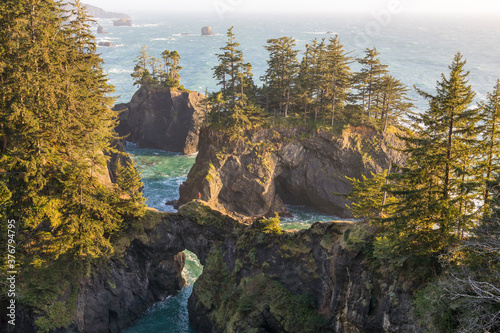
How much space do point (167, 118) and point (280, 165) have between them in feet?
125

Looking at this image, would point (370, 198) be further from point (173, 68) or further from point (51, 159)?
point (173, 68)

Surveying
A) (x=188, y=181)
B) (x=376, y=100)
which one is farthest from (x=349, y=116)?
(x=188, y=181)

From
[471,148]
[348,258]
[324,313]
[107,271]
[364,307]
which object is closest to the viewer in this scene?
[471,148]

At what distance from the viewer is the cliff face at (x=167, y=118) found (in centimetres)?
8338

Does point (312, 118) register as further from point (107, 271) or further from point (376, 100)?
point (107, 271)

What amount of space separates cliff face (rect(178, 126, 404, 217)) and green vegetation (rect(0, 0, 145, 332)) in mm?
21769

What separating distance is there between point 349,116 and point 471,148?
39650 millimetres

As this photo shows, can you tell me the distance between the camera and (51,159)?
31.9 meters

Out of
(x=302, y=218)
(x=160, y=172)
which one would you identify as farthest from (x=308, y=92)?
(x=160, y=172)

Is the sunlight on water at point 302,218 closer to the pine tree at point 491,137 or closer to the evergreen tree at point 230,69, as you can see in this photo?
the evergreen tree at point 230,69

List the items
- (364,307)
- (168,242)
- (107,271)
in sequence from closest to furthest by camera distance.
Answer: (364,307) → (107,271) → (168,242)

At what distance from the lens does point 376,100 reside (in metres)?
57.2

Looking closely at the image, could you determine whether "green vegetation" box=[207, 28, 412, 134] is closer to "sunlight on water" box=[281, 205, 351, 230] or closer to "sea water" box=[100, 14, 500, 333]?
"sea water" box=[100, 14, 500, 333]

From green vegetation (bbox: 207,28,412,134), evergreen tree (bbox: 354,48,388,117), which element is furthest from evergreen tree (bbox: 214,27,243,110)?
evergreen tree (bbox: 354,48,388,117)
